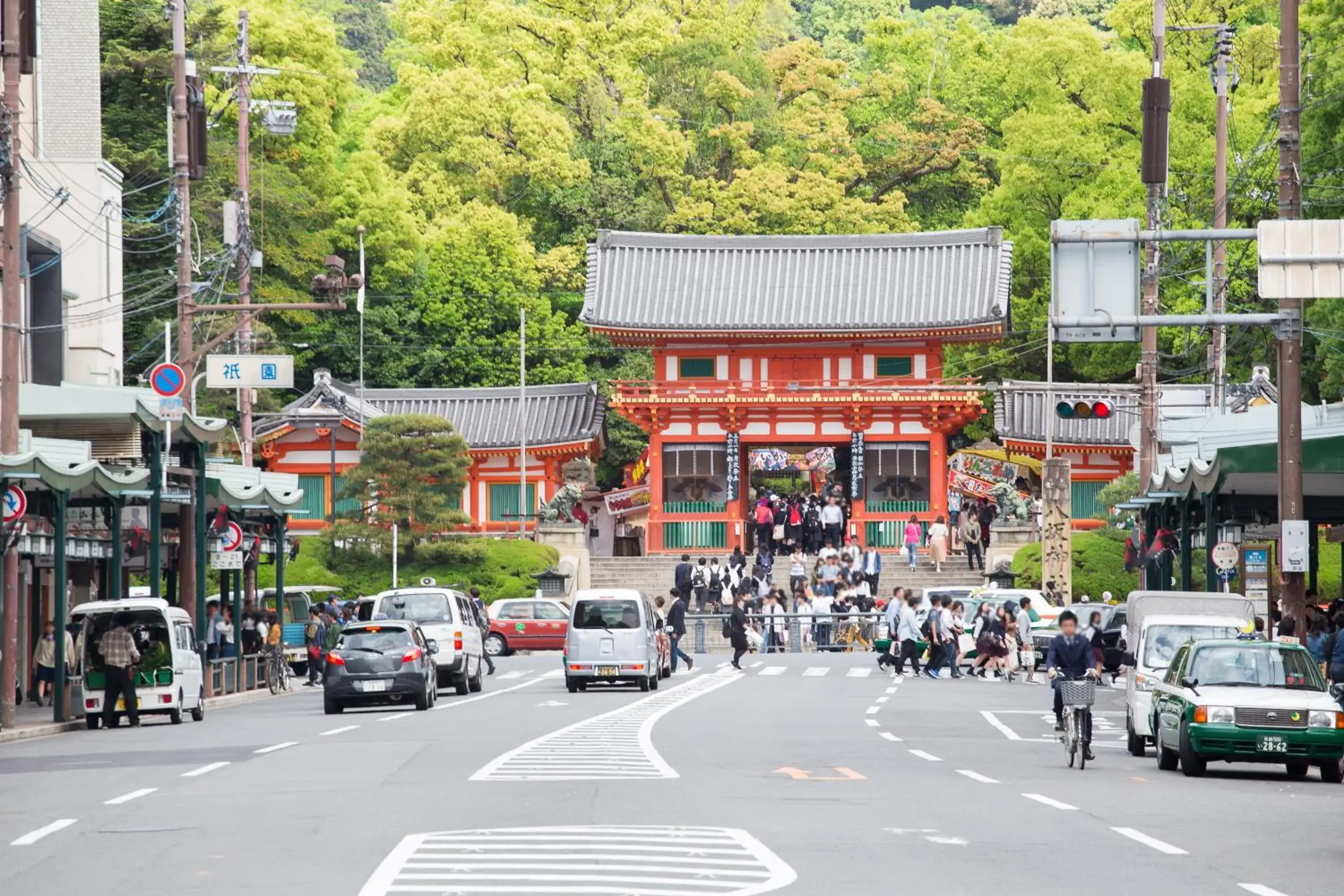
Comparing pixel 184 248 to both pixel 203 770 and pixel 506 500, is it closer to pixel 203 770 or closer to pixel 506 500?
pixel 203 770

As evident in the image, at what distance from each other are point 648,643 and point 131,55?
82.3 feet

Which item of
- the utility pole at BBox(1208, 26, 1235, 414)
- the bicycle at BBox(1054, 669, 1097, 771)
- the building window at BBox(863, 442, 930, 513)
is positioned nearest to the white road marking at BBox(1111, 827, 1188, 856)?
the bicycle at BBox(1054, 669, 1097, 771)

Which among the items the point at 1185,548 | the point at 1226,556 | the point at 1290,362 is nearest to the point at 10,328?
the point at 1290,362

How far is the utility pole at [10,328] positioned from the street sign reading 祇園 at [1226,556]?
1832cm

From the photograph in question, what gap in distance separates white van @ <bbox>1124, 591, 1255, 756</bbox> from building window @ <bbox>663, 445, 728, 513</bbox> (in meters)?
36.7

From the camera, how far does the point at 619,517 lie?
73.4 metres

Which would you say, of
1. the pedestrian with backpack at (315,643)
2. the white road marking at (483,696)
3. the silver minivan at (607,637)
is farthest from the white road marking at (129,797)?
the pedestrian with backpack at (315,643)

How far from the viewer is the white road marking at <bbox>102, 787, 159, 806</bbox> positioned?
17250 millimetres

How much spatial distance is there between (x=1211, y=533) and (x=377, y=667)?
526 inches

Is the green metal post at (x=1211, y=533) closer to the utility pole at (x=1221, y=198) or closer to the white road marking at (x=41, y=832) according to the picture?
the utility pole at (x=1221, y=198)

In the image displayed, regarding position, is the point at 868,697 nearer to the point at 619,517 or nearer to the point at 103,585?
the point at 103,585

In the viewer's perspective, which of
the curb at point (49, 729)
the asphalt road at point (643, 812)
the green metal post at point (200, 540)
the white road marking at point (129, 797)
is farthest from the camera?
the green metal post at point (200, 540)

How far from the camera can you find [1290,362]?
2488cm

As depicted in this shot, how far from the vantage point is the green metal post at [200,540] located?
37688mm
